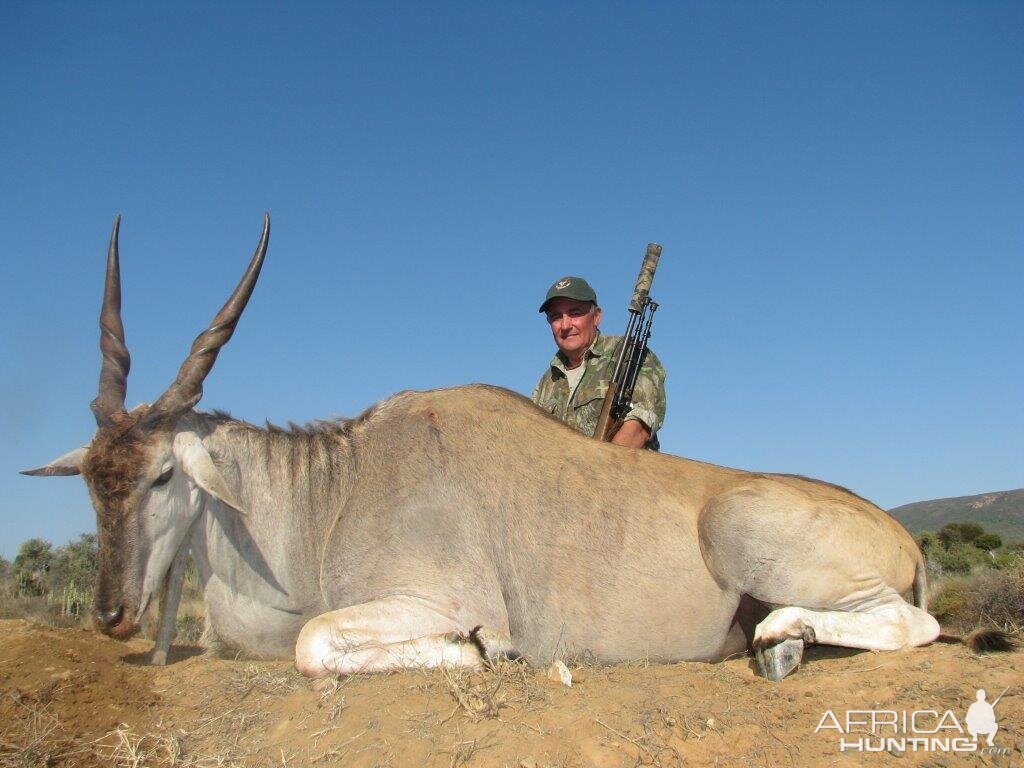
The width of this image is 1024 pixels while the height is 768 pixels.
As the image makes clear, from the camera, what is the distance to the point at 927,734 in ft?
10.4

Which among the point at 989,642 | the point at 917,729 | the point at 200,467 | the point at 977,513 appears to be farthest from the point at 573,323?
the point at 977,513

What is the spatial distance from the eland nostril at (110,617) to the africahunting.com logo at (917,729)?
12.1ft

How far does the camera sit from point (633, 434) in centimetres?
710

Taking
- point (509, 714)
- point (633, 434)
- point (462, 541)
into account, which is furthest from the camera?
point (633, 434)

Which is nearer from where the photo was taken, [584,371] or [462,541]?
[462,541]

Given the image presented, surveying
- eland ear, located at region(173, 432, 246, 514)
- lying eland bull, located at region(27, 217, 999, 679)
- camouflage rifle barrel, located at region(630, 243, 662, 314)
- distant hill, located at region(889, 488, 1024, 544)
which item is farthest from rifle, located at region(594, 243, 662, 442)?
distant hill, located at region(889, 488, 1024, 544)

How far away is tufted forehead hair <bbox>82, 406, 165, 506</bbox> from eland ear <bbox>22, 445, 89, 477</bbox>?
21 centimetres

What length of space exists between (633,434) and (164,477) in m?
3.89

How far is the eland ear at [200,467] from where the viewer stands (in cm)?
470

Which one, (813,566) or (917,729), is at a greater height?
(813,566)

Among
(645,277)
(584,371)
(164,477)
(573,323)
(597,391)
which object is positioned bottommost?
(164,477)

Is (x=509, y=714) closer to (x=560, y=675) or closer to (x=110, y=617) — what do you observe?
(x=560, y=675)

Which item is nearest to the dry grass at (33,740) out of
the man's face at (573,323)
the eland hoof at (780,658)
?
the eland hoof at (780,658)

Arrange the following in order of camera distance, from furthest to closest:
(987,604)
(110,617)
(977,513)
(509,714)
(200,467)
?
(977,513), (987,604), (200,467), (110,617), (509,714)
